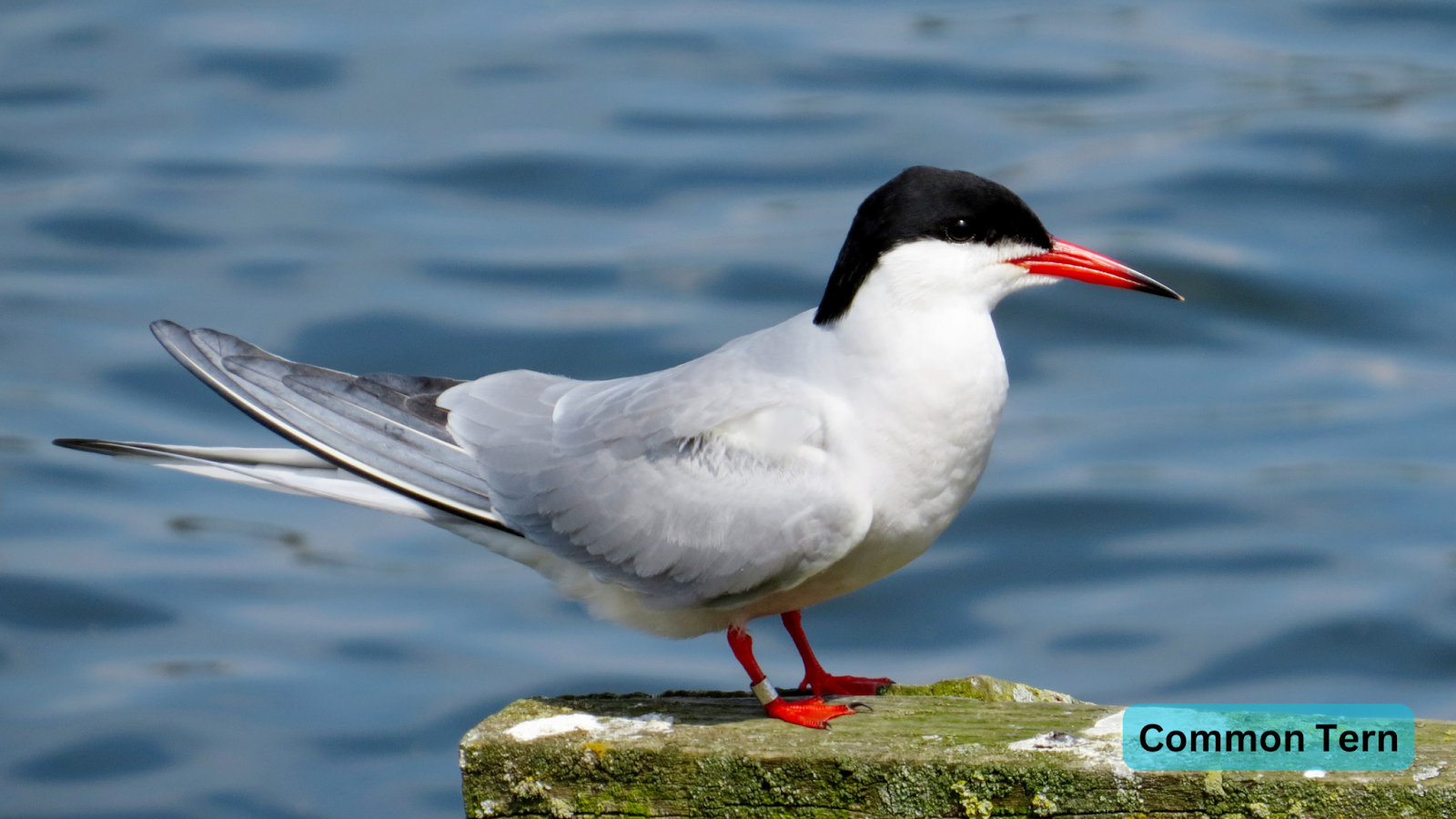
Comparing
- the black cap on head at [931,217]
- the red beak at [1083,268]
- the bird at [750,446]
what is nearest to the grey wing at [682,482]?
the bird at [750,446]

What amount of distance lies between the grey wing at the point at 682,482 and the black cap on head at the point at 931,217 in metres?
0.40

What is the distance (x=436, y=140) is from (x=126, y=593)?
18.8ft

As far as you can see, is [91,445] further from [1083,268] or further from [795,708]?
[1083,268]

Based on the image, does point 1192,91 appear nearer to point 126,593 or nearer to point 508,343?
point 508,343

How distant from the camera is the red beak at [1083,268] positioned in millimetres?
4441

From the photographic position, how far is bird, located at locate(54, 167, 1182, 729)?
4262 millimetres

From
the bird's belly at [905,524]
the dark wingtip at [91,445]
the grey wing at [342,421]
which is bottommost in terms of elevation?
the bird's belly at [905,524]

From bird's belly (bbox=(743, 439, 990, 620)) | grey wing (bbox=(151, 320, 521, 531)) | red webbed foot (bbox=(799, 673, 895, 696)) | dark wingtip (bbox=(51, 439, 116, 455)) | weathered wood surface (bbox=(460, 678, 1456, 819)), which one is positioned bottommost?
weathered wood surface (bbox=(460, 678, 1456, 819))

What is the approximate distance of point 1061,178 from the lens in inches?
503

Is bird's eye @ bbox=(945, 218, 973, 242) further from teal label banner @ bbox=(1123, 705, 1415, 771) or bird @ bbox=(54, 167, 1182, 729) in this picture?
teal label banner @ bbox=(1123, 705, 1415, 771)

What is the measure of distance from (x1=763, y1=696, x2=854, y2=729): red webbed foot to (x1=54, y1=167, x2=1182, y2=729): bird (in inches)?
0.5

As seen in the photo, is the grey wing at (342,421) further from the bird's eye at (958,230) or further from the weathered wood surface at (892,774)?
the bird's eye at (958,230)

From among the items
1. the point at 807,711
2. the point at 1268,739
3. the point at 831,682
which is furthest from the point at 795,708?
the point at 1268,739

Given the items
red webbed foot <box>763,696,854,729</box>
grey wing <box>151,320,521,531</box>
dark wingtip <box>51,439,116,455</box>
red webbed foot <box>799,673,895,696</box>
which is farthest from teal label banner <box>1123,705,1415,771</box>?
dark wingtip <box>51,439,116,455</box>
